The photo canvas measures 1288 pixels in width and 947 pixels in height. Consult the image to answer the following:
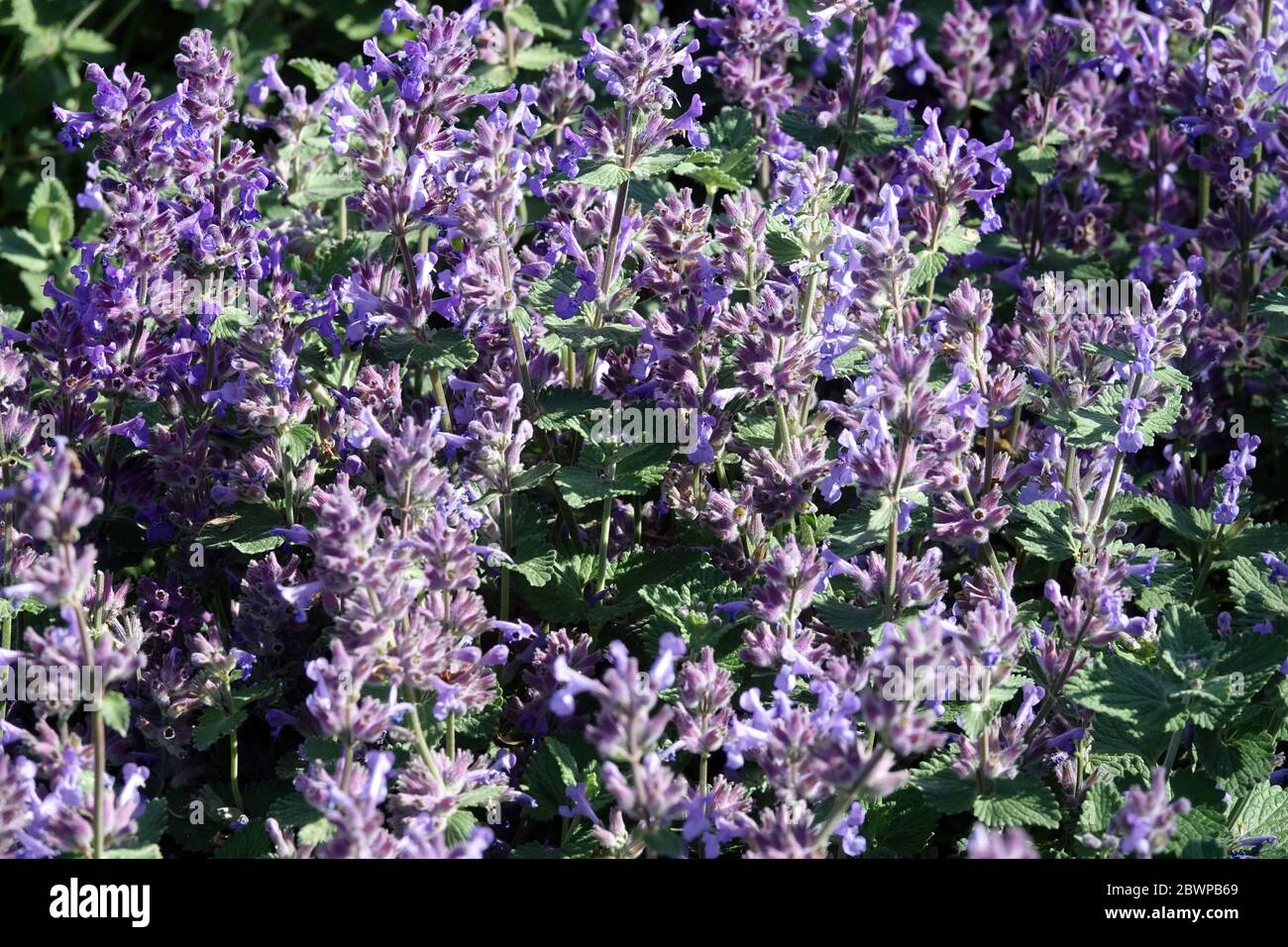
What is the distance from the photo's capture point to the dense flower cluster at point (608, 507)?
306 centimetres

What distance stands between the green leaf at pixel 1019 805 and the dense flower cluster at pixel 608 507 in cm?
2

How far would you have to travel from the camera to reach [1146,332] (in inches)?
144

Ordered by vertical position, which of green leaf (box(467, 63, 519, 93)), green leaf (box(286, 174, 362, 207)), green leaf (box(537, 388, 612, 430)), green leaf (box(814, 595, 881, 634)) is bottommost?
green leaf (box(814, 595, 881, 634))

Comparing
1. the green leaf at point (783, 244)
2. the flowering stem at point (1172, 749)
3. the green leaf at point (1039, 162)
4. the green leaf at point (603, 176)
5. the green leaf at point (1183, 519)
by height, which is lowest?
the flowering stem at point (1172, 749)

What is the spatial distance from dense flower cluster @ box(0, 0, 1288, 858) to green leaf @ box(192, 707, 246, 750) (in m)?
0.01

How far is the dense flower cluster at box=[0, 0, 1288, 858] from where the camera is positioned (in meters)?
3.06

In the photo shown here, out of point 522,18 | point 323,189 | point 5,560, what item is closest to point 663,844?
point 5,560

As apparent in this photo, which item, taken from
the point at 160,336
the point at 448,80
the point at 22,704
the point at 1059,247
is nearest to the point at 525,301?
the point at 448,80

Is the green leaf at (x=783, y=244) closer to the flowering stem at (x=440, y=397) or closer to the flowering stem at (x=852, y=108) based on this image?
the flowering stem at (x=440, y=397)

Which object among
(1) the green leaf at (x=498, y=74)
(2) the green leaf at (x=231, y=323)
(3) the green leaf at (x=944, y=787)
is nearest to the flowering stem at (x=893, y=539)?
(3) the green leaf at (x=944, y=787)

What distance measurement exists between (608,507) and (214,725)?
1.13 meters

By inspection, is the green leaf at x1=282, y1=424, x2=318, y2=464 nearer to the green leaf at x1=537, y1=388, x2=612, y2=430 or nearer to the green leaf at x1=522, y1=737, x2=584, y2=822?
the green leaf at x1=537, y1=388, x2=612, y2=430

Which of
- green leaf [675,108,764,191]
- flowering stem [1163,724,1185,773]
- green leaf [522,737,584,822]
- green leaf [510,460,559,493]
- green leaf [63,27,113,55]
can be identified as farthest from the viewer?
green leaf [63,27,113,55]

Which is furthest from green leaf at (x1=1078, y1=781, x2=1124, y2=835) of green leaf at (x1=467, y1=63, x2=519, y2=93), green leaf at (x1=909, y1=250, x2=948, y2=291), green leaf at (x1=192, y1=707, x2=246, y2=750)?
green leaf at (x1=467, y1=63, x2=519, y2=93)
